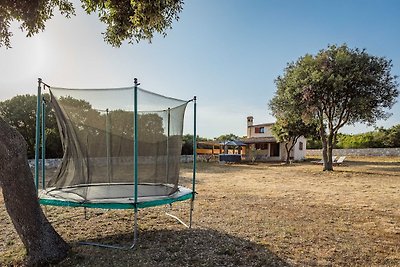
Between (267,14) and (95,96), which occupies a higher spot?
(267,14)

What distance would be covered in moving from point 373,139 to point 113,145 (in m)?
38.6

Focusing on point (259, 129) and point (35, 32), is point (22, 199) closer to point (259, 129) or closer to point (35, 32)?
point (35, 32)

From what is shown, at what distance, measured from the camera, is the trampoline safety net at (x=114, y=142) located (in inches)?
172

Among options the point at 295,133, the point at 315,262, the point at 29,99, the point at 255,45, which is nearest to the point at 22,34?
the point at 315,262

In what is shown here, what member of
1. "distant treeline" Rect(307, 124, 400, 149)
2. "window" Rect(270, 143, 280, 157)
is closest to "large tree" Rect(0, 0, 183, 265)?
"window" Rect(270, 143, 280, 157)

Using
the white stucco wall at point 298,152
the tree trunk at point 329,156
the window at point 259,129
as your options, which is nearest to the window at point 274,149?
the white stucco wall at point 298,152

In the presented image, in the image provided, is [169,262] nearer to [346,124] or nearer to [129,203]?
[129,203]

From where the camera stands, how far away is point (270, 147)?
3209 cm

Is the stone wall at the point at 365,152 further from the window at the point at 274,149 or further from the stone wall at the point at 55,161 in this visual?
the stone wall at the point at 55,161

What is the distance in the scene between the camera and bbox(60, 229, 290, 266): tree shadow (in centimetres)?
344

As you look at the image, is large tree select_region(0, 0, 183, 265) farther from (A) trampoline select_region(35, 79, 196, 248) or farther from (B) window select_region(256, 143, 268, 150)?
(B) window select_region(256, 143, 268, 150)

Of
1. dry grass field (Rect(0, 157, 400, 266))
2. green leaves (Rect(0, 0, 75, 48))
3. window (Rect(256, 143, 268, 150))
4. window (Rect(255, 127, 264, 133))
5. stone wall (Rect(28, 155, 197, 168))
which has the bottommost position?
dry grass field (Rect(0, 157, 400, 266))

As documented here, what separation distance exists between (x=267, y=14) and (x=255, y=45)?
1617 millimetres

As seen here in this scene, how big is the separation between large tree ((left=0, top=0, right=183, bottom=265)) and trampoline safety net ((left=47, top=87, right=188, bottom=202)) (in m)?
0.84
